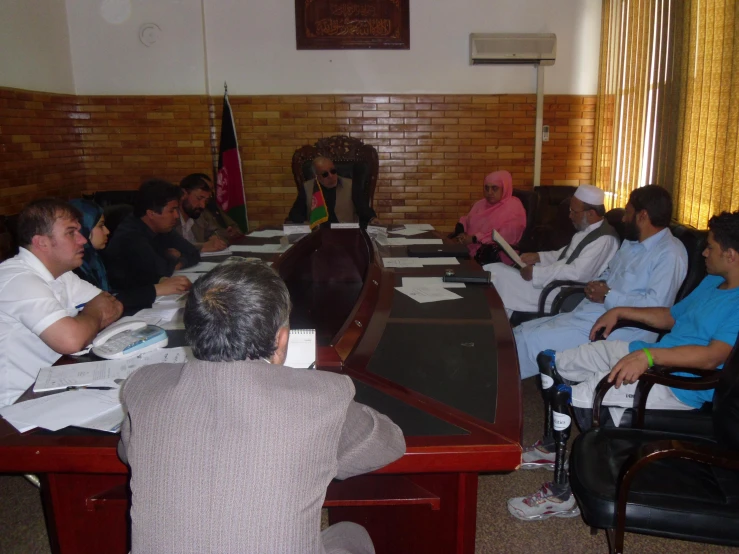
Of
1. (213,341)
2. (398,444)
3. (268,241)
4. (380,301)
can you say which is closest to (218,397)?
(213,341)

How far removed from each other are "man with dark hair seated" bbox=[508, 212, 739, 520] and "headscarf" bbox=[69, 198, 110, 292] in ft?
6.11

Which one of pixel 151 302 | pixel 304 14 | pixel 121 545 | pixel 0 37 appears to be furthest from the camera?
pixel 304 14

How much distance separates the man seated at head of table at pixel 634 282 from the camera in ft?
8.30

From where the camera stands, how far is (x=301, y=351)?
5.69 ft

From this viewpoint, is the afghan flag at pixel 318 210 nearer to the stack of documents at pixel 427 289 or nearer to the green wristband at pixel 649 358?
the stack of documents at pixel 427 289

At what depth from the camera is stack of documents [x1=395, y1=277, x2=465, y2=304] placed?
2.54 metres

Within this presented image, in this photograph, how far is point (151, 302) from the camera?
2438 millimetres

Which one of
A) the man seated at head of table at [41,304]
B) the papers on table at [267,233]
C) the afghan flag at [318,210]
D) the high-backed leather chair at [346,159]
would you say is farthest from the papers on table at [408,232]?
the man seated at head of table at [41,304]

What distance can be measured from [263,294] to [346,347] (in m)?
0.85

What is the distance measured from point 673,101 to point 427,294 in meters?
2.46

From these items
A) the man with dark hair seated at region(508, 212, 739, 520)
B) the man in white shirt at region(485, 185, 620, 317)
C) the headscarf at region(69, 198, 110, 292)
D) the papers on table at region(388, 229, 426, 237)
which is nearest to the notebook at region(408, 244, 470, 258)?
the man in white shirt at region(485, 185, 620, 317)

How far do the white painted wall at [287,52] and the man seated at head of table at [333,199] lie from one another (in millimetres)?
1123

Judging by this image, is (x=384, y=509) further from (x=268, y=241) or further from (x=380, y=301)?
(x=268, y=241)

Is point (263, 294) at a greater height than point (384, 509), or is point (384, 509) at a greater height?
point (263, 294)
